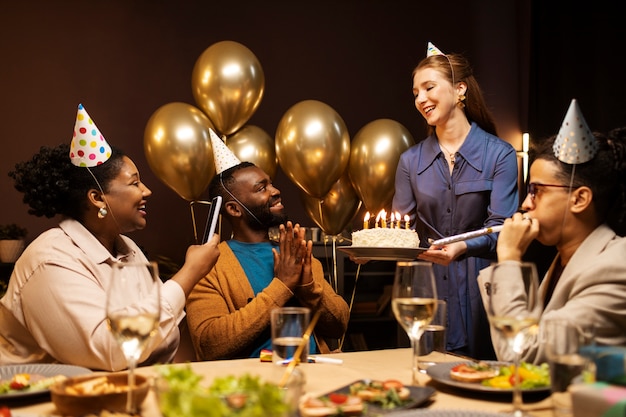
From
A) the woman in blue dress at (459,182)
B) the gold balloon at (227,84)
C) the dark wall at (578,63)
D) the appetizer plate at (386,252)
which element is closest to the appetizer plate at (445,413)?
the appetizer plate at (386,252)

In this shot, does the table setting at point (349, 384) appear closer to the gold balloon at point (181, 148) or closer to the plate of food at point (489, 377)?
the plate of food at point (489, 377)

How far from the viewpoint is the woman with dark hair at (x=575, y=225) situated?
155cm

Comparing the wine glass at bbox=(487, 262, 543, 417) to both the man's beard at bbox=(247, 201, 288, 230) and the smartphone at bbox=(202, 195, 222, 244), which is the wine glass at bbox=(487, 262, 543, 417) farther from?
the man's beard at bbox=(247, 201, 288, 230)

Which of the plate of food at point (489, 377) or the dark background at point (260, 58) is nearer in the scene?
the plate of food at point (489, 377)

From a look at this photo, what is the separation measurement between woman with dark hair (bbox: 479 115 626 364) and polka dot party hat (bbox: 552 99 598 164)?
4 cm

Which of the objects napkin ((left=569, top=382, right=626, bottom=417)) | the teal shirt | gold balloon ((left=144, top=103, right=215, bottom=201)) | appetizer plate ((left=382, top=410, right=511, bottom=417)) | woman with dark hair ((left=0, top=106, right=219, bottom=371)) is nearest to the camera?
napkin ((left=569, top=382, right=626, bottom=417))

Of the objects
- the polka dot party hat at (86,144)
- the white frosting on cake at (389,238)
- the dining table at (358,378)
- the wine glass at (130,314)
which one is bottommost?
the dining table at (358,378)

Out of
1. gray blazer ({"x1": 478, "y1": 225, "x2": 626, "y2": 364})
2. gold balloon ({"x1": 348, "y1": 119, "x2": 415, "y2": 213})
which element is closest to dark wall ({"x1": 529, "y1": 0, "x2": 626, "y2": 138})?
gold balloon ({"x1": 348, "y1": 119, "x2": 415, "y2": 213})

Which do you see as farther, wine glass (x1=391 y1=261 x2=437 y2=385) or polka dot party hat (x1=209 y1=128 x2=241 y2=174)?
polka dot party hat (x1=209 y1=128 x2=241 y2=174)

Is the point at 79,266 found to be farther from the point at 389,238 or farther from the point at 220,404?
the point at 220,404

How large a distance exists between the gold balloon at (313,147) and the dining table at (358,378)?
1579 mm

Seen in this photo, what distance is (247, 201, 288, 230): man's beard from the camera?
2.75 metres

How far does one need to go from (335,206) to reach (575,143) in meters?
2.02

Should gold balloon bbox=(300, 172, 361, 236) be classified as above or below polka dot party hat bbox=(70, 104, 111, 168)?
below
